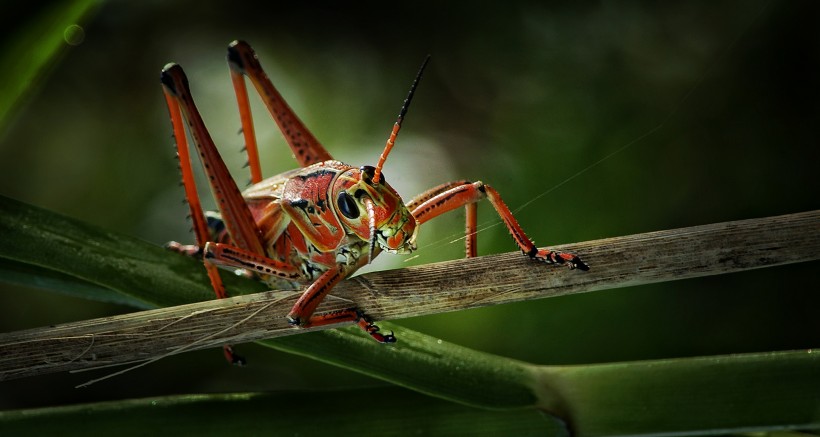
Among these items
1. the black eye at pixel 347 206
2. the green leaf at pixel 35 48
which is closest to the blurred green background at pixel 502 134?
the green leaf at pixel 35 48

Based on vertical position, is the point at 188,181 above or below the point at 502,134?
below

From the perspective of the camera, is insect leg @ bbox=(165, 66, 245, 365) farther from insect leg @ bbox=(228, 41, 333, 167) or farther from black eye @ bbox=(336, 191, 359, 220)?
black eye @ bbox=(336, 191, 359, 220)

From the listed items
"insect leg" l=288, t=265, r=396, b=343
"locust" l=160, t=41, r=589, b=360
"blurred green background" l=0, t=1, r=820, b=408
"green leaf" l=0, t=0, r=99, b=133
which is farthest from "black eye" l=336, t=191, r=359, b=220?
"green leaf" l=0, t=0, r=99, b=133

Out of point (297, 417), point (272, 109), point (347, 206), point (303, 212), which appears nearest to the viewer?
point (297, 417)

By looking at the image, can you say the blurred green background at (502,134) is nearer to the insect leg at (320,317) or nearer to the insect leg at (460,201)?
the insect leg at (460,201)

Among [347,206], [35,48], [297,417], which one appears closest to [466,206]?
[347,206]

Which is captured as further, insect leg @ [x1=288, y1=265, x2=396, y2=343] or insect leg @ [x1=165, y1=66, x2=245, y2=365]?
insect leg @ [x1=165, y1=66, x2=245, y2=365]

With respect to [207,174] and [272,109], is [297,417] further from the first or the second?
[272,109]
